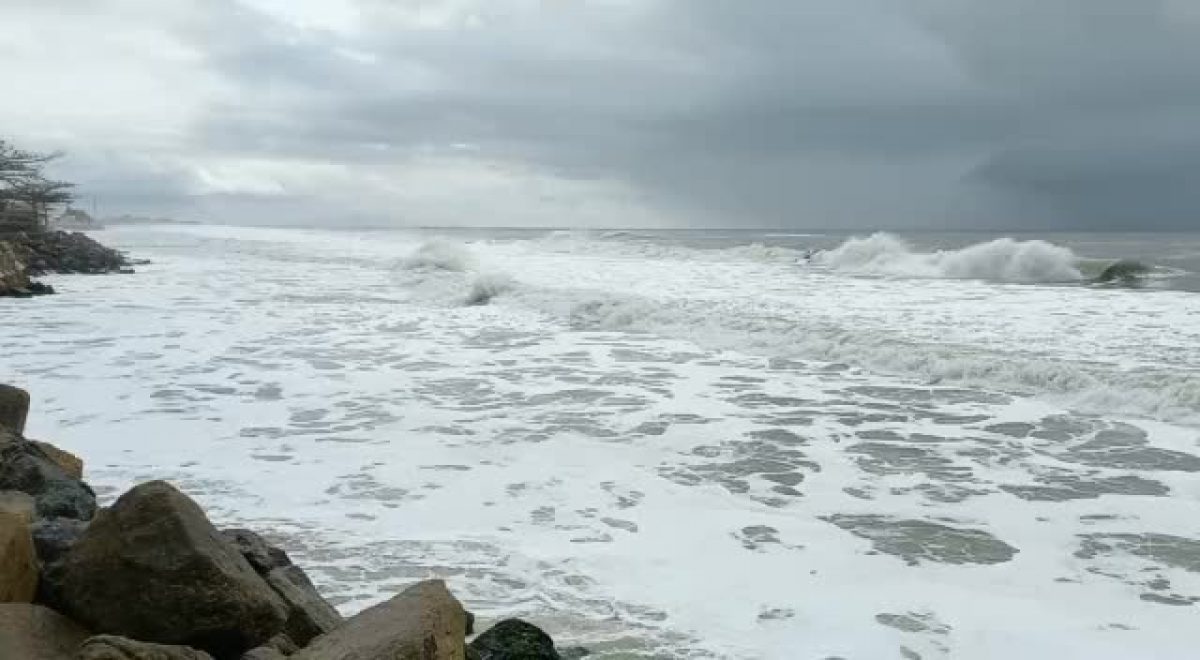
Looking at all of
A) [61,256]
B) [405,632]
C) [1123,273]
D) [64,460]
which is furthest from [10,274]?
[1123,273]

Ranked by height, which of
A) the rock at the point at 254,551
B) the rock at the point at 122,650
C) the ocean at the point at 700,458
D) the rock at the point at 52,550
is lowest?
the ocean at the point at 700,458

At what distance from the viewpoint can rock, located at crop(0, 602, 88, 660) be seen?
2.98 metres

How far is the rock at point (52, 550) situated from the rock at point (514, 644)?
1574 mm

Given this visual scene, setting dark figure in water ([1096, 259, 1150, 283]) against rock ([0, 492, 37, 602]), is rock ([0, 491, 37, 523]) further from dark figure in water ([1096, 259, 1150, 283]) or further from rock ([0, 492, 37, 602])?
dark figure in water ([1096, 259, 1150, 283])

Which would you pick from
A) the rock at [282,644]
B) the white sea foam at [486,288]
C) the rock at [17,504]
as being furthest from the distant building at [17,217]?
the rock at [282,644]

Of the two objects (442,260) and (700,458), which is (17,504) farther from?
(442,260)

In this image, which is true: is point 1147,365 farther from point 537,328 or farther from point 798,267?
point 798,267

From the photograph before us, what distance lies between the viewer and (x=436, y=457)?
319 inches

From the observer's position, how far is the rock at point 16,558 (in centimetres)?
333

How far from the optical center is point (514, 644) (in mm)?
3896

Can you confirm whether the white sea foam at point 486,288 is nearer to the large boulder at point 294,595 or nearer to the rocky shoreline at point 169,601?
the large boulder at point 294,595

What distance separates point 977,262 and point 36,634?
33.2m

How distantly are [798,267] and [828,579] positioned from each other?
105ft

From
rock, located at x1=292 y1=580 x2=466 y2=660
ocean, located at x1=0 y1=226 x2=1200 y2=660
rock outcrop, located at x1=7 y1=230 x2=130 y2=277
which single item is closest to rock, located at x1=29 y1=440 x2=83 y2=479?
ocean, located at x1=0 y1=226 x2=1200 y2=660
